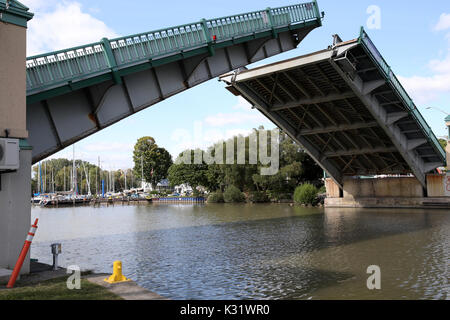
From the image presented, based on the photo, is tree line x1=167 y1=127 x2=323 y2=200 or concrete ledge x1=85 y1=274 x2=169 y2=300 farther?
tree line x1=167 y1=127 x2=323 y2=200

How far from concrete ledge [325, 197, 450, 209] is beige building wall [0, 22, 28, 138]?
115ft

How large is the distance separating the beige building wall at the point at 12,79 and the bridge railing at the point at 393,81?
58.5 ft

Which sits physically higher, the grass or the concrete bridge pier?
the concrete bridge pier

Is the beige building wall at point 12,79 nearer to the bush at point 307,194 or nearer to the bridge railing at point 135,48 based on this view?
the bridge railing at point 135,48

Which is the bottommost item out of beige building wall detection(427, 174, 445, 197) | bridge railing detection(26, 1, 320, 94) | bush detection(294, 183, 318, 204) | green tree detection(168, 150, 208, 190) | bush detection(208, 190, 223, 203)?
bush detection(208, 190, 223, 203)

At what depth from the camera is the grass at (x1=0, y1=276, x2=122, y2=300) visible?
6699 millimetres

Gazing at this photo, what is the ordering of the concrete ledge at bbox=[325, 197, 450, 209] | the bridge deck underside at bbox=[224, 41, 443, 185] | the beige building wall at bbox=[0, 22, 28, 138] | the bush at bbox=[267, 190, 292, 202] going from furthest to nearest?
the bush at bbox=[267, 190, 292, 202] → the concrete ledge at bbox=[325, 197, 450, 209] → the bridge deck underside at bbox=[224, 41, 443, 185] → the beige building wall at bbox=[0, 22, 28, 138]

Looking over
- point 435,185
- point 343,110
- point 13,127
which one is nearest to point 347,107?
point 343,110

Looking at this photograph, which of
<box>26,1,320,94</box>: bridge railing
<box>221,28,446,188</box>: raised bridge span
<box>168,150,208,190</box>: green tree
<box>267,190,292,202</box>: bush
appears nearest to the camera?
<box>26,1,320,94</box>: bridge railing

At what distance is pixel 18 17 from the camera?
Answer: 9070 millimetres

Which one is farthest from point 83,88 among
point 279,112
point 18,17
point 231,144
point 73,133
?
point 231,144

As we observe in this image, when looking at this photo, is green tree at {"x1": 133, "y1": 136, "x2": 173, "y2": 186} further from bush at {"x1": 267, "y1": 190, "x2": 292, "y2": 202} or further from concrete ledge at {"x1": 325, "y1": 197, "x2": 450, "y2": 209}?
concrete ledge at {"x1": 325, "y1": 197, "x2": 450, "y2": 209}

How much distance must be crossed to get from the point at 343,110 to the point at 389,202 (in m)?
13.9

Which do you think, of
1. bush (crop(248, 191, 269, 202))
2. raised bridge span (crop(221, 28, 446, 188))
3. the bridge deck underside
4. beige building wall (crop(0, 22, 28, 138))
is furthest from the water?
bush (crop(248, 191, 269, 202))
